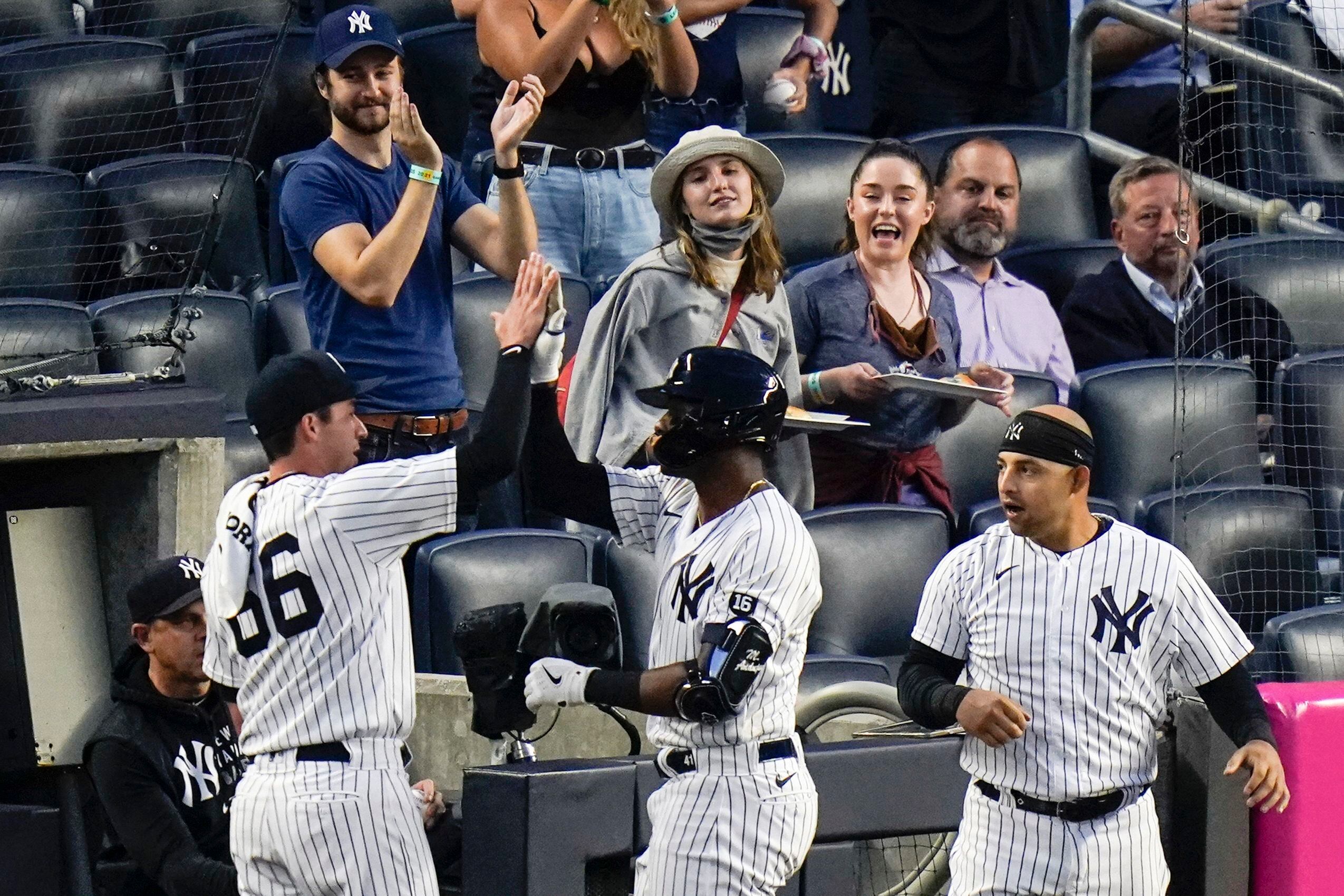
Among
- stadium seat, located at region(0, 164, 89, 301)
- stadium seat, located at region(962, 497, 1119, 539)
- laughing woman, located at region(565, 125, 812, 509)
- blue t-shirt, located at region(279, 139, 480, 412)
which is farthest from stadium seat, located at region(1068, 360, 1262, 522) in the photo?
stadium seat, located at region(0, 164, 89, 301)

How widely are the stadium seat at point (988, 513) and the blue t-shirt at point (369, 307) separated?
64.3 inches

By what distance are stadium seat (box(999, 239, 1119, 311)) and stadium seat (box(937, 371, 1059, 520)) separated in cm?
86

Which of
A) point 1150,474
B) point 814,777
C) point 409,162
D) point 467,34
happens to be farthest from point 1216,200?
point 814,777

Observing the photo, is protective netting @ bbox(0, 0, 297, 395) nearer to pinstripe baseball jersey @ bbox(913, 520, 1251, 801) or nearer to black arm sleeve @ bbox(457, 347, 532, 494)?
black arm sleeve @ bbox(457, 347, 532, 494)

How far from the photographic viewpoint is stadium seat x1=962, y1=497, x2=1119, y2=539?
5945 millimetres

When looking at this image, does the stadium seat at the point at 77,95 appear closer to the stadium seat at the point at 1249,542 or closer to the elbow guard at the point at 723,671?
the stadium seat at the point at 1249,542

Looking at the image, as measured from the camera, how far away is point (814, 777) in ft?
14.8

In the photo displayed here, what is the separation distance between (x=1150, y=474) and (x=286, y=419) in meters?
3.49

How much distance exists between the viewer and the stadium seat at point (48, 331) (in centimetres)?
596

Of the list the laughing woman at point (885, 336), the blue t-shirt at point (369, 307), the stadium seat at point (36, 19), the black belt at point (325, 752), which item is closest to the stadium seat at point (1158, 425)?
the laughing woman at point (885, 336)

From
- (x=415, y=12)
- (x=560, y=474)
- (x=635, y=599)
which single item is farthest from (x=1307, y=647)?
(x=415, y=12)

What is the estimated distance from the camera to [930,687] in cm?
418

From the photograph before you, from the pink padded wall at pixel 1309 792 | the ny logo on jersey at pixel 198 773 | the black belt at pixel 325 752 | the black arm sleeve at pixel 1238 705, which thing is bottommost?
the pink padded wall at pixel 1309 792

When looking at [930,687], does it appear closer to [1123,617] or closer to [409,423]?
[1123,617]
